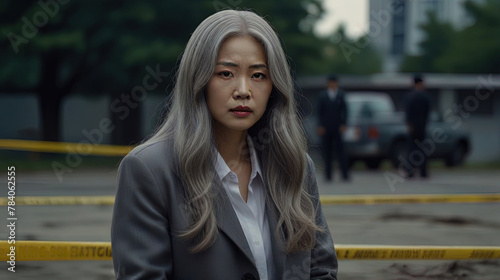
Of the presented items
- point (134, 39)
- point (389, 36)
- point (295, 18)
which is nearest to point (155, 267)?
→ point (134, 39)

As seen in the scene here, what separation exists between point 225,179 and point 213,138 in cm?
13

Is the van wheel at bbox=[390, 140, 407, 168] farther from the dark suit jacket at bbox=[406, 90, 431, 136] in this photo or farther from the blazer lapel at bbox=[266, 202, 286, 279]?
the blazer lapel at bbox=[266, 202, 286, 279]

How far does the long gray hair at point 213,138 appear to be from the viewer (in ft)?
7.23

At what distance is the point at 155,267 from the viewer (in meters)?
2.17

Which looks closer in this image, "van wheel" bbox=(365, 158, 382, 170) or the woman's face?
the woman's face

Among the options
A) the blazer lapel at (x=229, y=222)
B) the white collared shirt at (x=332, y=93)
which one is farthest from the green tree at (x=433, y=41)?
the blazer lapel at (x=229, y=222)

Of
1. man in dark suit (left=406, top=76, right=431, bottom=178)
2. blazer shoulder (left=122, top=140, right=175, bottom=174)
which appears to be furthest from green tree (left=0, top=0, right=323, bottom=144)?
blazer shoulder (left=122, top=140, right=175, bottom=174)

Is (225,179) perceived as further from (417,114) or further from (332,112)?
(417,114)

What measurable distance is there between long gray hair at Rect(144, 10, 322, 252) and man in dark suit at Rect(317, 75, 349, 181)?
10817 millimetres

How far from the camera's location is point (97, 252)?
3900 millimetres

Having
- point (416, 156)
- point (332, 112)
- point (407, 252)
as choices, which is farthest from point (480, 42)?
point (407, 252)

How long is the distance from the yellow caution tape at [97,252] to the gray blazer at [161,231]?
171 cm

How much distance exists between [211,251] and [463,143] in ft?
58.8

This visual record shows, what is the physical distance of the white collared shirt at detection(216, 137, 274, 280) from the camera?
7.60 ft
